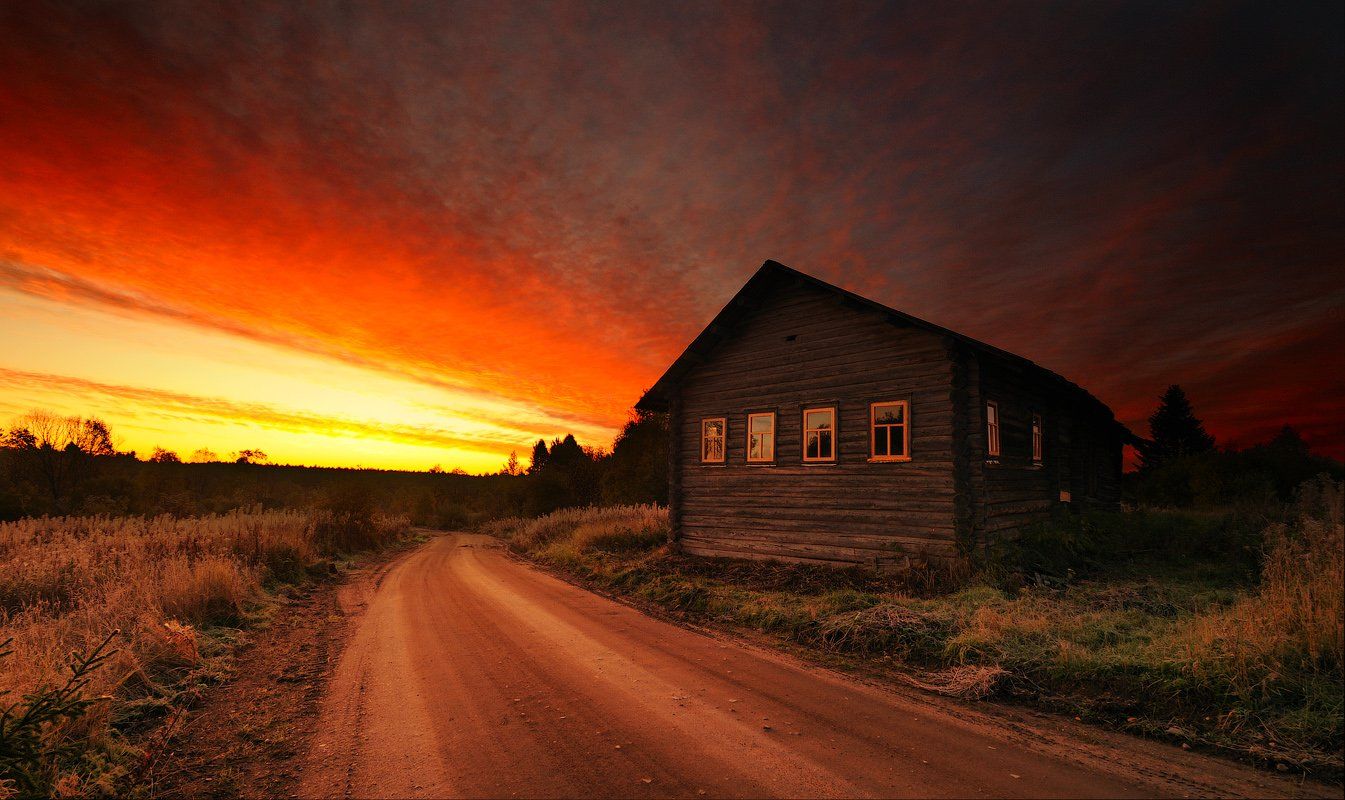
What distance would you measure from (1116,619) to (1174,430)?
7169 centimetres

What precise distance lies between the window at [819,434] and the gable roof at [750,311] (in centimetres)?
300

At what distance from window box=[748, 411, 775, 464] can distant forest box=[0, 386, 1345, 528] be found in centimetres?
1635

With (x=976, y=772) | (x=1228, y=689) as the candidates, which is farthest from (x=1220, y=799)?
(x=1228, y=689)

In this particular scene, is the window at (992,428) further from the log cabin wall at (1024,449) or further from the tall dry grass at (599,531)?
the tall dry grass at (599,531)

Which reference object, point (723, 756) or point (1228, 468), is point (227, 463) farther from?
point (1228, 468)

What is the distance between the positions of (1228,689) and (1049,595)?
5.45 metres

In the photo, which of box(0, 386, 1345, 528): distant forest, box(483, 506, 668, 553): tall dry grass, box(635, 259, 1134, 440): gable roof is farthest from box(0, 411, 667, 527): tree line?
box(635, 259, 1134, 440): gable roof

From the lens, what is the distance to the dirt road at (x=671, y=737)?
454 cm

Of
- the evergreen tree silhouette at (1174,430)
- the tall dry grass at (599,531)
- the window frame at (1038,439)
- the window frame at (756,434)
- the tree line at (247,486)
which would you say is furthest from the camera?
the evergreen tree silhouette at (1174,430)

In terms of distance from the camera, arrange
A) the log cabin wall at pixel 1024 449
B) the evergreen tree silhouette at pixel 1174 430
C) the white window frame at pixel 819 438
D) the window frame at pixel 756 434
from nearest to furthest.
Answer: the log cabin wall at pixel 1024 449
the white window frame at pixel 819 438
the window frame at pixel 756 434
the evergreen tree silhouette at pixel 1174 430

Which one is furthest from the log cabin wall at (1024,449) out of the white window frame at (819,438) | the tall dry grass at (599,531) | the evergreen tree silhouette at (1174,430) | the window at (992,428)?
the evergreen tree silhouette at (1174,430)

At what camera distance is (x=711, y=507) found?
17812 mm

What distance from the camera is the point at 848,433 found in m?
15.0

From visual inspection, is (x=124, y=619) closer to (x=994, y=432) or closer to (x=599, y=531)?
(x=599, y=531)
